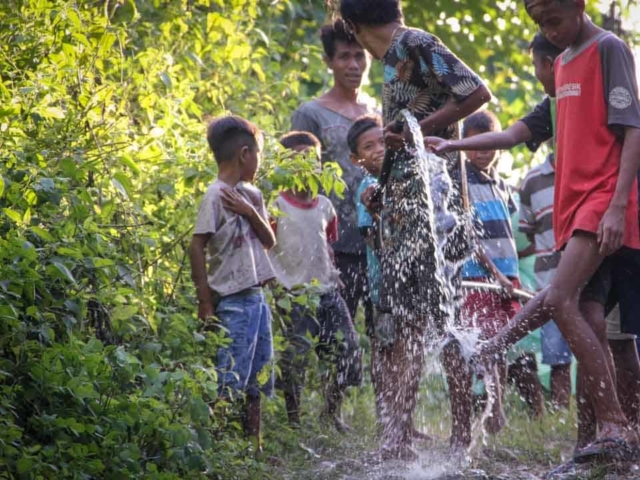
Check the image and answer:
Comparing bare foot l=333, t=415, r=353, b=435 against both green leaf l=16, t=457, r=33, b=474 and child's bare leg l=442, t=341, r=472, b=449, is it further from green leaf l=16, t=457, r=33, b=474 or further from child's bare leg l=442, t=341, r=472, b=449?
green leaf l=16, t=457, r=33, b=474

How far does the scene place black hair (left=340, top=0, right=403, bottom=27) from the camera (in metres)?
5.12

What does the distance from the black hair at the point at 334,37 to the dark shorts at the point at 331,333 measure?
1.56m

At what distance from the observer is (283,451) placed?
18.0ft

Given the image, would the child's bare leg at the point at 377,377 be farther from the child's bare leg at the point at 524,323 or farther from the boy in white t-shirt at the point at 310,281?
the child's bare leg at the point at 524,323

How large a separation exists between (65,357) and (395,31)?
6.93 ft

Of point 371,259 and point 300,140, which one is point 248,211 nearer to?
point 371,259

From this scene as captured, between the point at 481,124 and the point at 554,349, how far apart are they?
147cm

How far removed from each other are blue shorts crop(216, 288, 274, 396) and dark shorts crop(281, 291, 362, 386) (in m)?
0.89

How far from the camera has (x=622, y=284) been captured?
473 centimetres

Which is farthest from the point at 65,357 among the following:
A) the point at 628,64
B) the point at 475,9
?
the point at 475,9

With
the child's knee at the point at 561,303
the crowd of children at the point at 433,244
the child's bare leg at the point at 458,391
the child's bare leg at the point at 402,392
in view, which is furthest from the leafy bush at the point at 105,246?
the child's knee at the point at 561,303

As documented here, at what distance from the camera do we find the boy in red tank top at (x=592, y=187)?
4457 millimetres

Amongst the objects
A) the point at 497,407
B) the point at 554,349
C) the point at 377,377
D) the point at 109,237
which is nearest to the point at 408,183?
the point at 377,377

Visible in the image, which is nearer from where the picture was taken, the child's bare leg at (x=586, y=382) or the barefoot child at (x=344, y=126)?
the child's bare leg at (x=586, y=382)
